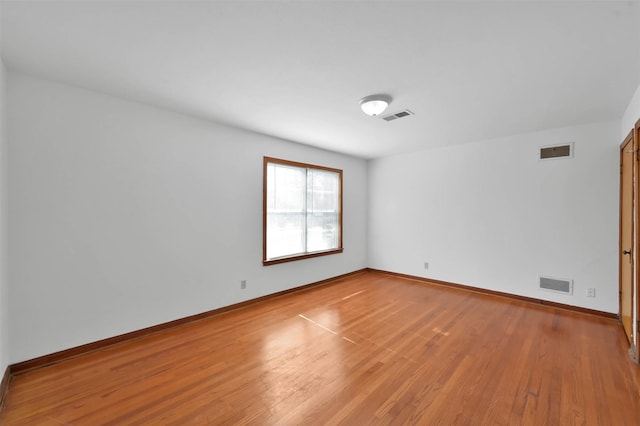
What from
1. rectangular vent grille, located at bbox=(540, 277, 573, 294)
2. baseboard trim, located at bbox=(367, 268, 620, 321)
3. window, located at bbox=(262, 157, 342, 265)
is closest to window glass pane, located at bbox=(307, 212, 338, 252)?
window, located at bbox=(262, 157, 342, 265)

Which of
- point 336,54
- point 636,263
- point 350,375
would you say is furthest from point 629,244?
point 336,54

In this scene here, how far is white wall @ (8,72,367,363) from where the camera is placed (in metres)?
2.34

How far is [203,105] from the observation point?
9.74 feet

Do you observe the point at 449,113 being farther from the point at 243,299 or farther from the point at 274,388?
the point at 243,299

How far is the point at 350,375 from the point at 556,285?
3.49 metres

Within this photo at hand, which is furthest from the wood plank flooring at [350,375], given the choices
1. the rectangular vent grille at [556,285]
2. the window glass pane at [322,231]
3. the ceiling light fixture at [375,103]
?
the ceiling light fixture at [375,103]

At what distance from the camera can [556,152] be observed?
3822mm

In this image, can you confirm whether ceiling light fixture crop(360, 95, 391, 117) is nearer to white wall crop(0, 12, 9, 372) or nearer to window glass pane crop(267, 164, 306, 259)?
window glass pane crop(267, 164, 306, 259)

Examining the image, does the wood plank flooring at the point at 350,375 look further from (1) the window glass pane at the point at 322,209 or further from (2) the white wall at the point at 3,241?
(1) the window glass pane at the point at 322,209

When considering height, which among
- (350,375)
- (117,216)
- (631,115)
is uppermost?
(631,115)

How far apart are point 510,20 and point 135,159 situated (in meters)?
3.43

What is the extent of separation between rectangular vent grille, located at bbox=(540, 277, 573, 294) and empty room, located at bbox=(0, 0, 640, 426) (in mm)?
41

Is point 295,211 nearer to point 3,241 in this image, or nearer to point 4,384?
point 3,241

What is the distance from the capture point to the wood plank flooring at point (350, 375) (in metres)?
1.79
